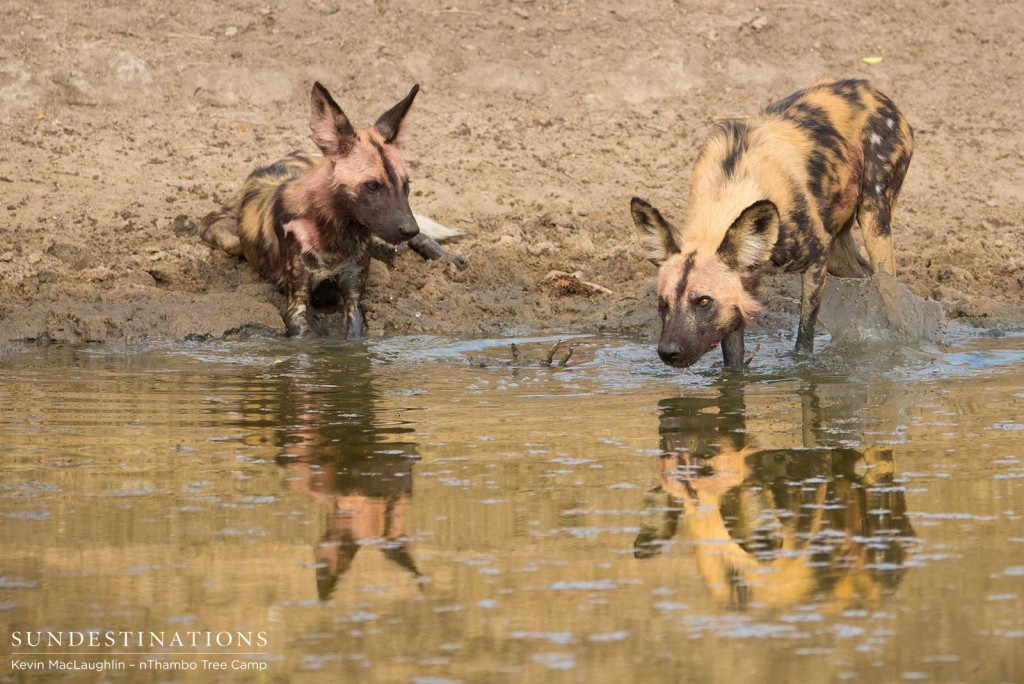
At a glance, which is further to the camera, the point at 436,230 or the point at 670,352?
the point at 436,230

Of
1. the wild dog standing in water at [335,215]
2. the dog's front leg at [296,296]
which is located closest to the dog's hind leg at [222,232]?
the wild dog standing in water at [335,215]

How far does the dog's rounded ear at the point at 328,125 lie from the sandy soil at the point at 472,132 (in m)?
0.89

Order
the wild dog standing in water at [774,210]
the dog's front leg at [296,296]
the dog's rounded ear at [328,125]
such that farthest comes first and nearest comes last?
the dog's front leg at [296,296], the dog's rounded ear at [328,125], the wild dog standing in water at [774,210]

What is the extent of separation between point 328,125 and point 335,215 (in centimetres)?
46

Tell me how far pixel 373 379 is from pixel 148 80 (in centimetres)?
494

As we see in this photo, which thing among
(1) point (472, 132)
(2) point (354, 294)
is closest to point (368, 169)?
(2) point (354, 294)

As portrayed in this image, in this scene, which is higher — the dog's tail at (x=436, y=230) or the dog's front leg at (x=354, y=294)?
the dog's tail at (x=436, y=230)

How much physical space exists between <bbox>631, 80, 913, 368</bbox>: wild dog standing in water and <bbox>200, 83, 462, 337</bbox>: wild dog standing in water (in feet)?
5.60

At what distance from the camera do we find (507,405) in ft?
18.5

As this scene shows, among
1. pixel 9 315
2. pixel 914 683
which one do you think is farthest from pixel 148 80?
pixel 914 683

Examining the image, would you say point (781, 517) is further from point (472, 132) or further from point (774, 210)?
point (472, 132)

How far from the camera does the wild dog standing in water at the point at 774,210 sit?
621 cm

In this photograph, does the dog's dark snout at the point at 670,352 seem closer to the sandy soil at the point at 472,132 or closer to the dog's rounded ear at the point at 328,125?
the sandy soil at the point at 472,132

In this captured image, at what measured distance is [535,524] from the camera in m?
3.92
